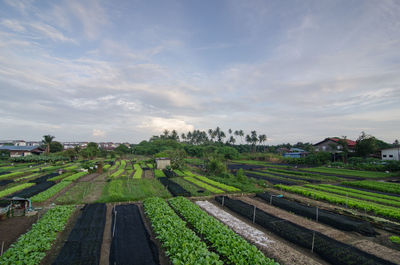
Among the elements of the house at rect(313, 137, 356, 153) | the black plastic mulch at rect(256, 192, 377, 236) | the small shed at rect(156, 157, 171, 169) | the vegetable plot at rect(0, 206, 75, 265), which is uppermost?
the house at rect(313, 137, 356, 153)

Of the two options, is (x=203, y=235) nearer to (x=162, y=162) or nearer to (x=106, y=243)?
(x=106, y=243)

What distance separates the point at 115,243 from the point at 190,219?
16.0 feet

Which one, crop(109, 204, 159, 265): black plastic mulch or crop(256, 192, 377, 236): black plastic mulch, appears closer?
crop(109, 204, 159, 265): black plastic mulch

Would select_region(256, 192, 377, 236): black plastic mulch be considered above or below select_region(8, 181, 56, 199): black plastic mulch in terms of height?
above

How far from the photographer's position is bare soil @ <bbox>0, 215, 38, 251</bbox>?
11078 mm

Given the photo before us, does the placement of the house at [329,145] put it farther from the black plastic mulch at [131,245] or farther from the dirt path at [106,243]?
the dirt path at [106,243]

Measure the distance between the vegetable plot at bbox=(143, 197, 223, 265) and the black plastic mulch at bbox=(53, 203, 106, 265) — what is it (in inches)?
119

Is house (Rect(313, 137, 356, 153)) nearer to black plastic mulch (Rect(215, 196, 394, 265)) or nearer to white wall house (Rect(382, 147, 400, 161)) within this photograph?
white wall house (Rect(382, 147, 400, 161))

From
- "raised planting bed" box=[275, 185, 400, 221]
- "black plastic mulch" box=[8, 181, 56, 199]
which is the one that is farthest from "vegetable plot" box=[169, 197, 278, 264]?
"black plastic mulch" box=[8, 181, 56, 199]

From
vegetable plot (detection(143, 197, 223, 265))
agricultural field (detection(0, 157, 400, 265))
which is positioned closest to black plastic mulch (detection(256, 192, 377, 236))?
agricultural field (detection(0, 157, 400, 265))

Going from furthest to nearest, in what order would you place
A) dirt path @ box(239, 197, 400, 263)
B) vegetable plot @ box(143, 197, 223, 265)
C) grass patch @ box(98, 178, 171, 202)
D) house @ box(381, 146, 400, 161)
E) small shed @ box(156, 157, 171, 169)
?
house @ box(381, 146, 400, 161), small shed @ box(156, 157, 171, 169), grass patch @ box(98, 178, 171, 202), dirt path @ box(239, 197, 400, 263), vegetable plot @ box(143, 197, 223, 265)

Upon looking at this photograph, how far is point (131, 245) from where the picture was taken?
→ 32.4 ft

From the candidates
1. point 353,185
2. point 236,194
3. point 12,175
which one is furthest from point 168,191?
point 12,175

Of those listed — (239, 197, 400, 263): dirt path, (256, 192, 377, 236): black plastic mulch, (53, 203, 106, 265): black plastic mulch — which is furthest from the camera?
(256, 192, 377, 236): black plastic mulch
